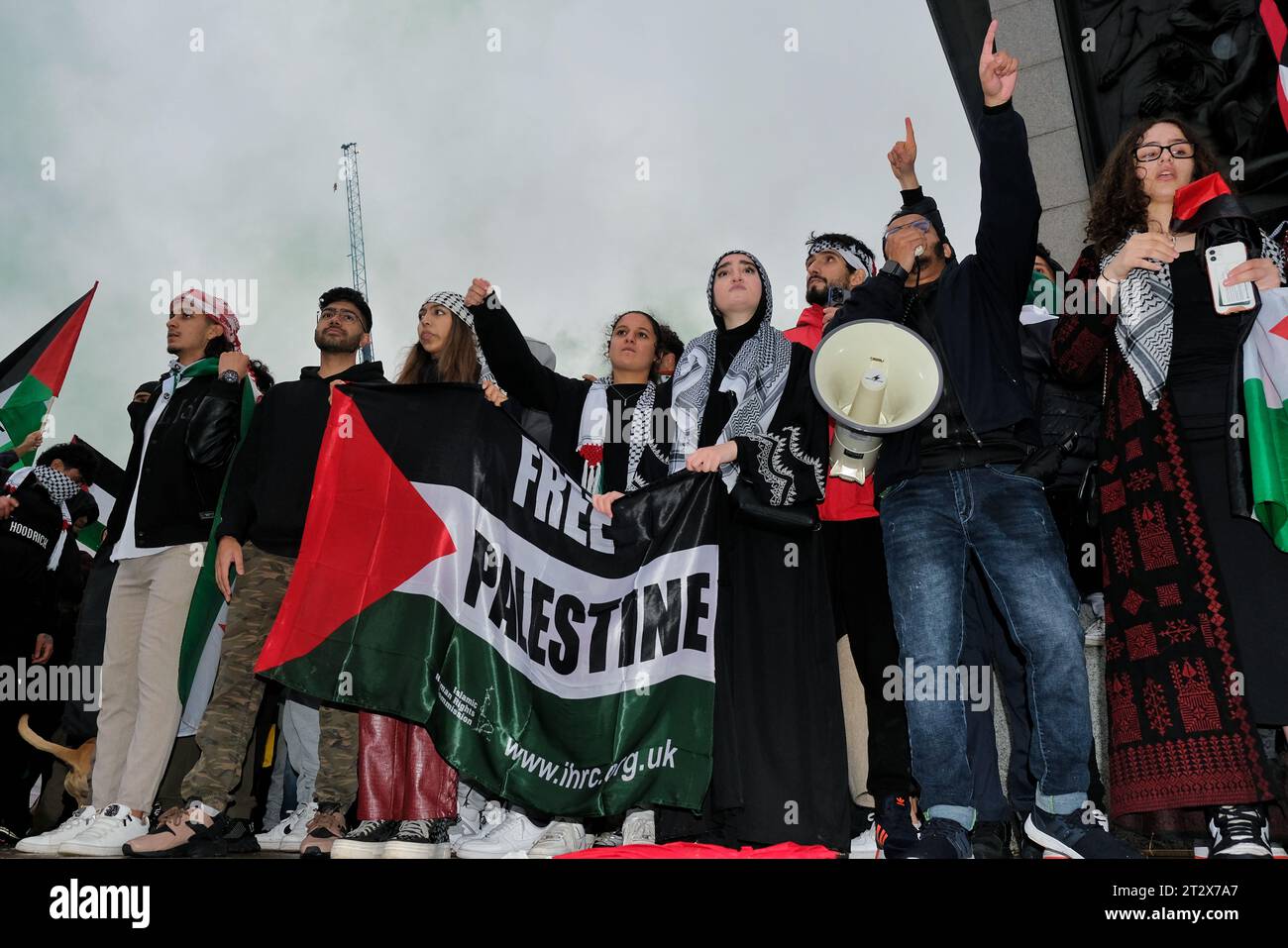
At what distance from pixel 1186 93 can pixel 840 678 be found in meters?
4.78

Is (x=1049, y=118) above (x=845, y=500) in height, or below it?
above

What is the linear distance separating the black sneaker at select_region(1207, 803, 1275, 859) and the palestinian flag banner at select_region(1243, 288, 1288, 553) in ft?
3.10

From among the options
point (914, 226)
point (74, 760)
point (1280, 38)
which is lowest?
point (74, 760)

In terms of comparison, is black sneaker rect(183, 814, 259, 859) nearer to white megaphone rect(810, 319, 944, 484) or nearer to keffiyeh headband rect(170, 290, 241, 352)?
keffiyeh headband rect(170, 290, 241, 352)

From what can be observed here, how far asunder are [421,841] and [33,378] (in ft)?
16.0

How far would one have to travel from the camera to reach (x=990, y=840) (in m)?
4.48

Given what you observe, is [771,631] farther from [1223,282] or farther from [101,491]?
[101,491]

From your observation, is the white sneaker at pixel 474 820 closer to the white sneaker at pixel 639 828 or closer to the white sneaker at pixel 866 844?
the white sneaker at pixel 639 828

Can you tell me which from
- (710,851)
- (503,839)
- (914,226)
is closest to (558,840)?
(503,839)

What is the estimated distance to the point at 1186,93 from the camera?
7.23 meters

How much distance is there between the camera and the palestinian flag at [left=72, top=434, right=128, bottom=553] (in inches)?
336

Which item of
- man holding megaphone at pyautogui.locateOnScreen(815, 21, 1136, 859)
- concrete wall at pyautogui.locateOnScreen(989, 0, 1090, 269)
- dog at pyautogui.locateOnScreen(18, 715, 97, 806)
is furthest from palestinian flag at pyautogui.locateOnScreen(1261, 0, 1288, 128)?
dog at pyautogui.locateOnScreen(18, 715, 97, 806)
